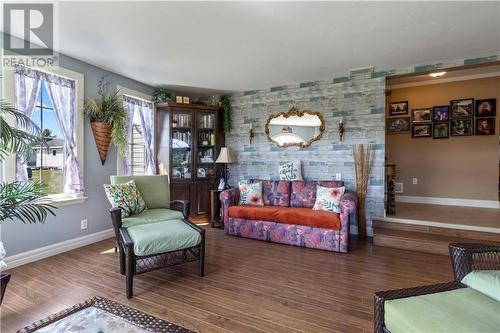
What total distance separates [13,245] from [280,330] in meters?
2.91

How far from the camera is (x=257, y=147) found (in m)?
4.77

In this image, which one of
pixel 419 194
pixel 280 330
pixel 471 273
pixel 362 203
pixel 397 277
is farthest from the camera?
pixel 419 194

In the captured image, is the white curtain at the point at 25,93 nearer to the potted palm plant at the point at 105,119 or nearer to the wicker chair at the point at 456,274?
the potted palm plant at the point at 105,119

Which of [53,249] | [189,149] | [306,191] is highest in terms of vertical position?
[189,149]

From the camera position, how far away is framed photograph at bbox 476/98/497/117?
4.52 metres

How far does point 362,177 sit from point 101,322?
356 centimetres

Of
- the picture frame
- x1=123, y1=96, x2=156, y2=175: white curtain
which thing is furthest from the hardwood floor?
the picture frame

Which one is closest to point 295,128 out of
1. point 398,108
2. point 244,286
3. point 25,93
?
point 398,108

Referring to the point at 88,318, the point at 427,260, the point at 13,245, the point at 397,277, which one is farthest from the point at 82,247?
the point at 427,260

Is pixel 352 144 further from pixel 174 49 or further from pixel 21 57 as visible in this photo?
pixel 21 57

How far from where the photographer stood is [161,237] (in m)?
2.29

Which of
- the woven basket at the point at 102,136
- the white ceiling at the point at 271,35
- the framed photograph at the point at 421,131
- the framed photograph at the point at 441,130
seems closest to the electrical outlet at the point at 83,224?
the woven basket at the point at 102,136

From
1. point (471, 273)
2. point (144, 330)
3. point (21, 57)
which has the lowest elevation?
point (144, 330)

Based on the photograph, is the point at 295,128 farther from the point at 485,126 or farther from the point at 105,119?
the point at 485,126
